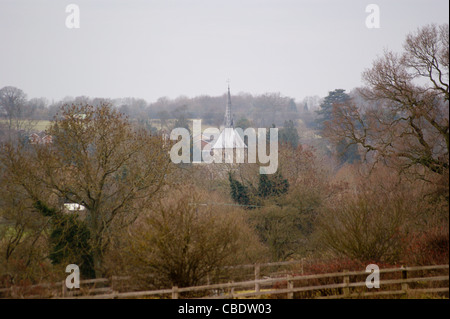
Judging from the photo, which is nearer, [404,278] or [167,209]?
[404,278]

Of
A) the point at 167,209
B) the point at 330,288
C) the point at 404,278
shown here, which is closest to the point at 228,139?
→ the point at 167,209

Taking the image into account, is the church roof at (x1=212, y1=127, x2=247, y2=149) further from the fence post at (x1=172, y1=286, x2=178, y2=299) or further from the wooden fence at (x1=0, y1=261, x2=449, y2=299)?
the fence post at (x1=172, y1=286, x2=178, y2=299)

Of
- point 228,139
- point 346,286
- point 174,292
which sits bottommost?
point 346,286

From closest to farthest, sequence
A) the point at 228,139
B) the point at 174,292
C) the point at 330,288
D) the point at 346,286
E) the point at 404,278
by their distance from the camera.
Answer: the point at 174,292, the point at 346,286, the point at 404,278, the point at 330,288, the point at 228,139

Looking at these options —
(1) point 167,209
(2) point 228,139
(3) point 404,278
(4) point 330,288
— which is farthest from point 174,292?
(2) point 228,139

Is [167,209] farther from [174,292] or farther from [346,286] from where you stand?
[346,286]

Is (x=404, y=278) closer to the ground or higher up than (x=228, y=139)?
closer to the ground

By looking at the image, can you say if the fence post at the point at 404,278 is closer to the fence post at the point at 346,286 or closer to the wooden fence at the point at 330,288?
the wooden fence at the point at 330,288

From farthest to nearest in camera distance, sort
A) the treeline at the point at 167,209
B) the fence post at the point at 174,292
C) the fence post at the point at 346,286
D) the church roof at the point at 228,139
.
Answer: the church roof at the point at 228,139
the treeline at the point at 167,209
the fence post at the point at 346,286
the fence post at the point at 174,292

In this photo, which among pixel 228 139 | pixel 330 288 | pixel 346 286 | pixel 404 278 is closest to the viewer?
pixel 346 286

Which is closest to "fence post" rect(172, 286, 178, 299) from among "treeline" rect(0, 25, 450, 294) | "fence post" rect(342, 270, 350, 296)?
"treeline" rect(0, 25, 450, 294)

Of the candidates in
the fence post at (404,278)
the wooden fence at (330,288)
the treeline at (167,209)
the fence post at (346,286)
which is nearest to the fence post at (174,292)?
the wooden fence at (330,288)

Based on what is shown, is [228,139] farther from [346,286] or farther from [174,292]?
[174,292]
